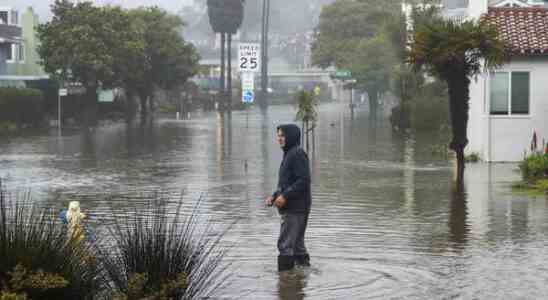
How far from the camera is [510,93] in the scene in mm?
32031

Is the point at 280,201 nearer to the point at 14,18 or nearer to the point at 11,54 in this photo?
the point at 11,54

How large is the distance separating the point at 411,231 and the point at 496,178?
34.0ft

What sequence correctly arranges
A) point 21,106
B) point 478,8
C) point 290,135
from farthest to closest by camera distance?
1. point 21,106
2. point 478,8
3. point 290,135

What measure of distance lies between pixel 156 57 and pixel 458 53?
63152mm

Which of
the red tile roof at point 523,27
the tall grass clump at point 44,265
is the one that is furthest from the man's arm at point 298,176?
the red tile roof at point 523,27

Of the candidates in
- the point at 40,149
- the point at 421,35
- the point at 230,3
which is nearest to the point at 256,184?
the point at 421,35

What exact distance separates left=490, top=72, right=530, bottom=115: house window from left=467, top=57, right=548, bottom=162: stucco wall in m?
0.14

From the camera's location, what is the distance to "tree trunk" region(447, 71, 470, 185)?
89.9ft

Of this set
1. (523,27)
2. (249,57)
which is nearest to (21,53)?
(249,57)

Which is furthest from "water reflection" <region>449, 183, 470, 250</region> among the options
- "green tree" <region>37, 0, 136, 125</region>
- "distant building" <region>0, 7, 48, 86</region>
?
"distant building" <region>0, 7, 48, 86</region>

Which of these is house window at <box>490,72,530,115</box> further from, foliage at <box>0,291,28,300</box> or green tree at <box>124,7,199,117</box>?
green tree at <box>124,7,199,117</box>

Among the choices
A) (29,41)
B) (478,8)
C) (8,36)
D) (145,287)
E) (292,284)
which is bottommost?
(292,284)

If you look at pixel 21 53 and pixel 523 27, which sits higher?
pixel 21 53

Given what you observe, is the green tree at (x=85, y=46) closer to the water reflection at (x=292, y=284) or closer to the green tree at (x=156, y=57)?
the green tree at (x=156, y=57)
